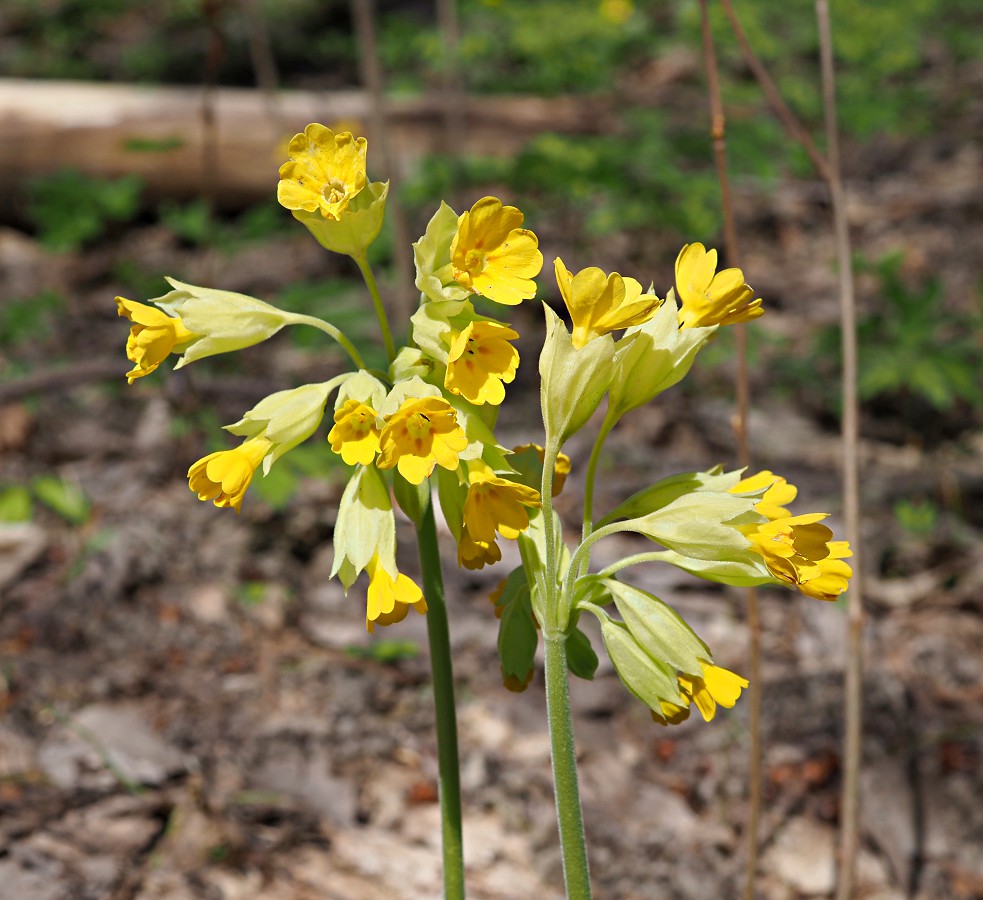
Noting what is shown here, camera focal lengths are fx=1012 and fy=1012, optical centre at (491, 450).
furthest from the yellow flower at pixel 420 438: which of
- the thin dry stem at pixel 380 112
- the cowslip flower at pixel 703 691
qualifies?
the thin dry stem at pixel 380 112

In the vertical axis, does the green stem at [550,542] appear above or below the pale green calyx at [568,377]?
below

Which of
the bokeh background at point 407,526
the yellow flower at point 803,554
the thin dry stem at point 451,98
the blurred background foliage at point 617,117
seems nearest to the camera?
the yellow flower at point 803,554

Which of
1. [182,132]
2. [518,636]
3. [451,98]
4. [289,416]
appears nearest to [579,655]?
[518,636]

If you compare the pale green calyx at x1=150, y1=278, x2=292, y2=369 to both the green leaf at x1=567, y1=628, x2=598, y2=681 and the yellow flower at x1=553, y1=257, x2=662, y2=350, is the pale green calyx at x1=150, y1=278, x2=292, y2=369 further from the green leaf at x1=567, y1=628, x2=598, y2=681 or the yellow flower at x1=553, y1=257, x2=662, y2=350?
the green leaf at x1=567, y1=628, x2=598, y2=681

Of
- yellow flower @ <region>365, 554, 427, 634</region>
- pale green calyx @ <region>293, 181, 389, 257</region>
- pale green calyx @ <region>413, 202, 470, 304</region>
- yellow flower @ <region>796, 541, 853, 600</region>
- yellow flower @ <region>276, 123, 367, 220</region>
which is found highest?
yellow flower @ <region>276, 123, 367, 220</region>

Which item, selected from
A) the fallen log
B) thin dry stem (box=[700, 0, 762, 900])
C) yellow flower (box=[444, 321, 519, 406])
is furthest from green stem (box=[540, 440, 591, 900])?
the fallen log

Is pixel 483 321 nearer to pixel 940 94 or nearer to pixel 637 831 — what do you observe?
pixel 637 831

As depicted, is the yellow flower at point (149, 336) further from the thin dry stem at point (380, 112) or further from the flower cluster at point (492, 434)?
the thin dry stem at point (380, 112)
